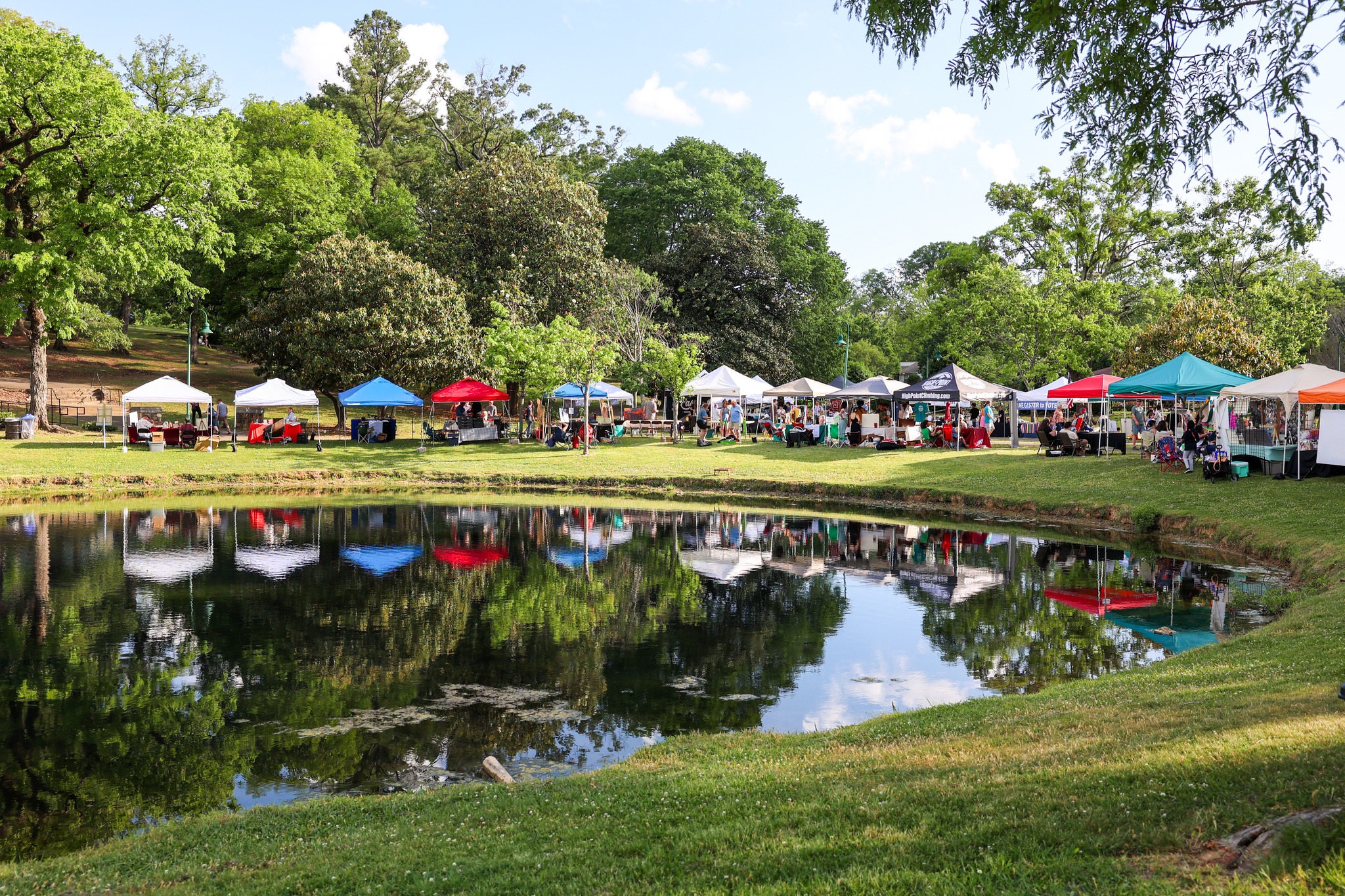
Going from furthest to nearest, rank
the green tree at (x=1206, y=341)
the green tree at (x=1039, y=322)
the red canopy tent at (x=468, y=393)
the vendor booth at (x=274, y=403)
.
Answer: the green tree at (x=1039, y=322) < the red canopy tent at (x=468, y=393) < the green tree at (x=1206, y=341) < the vendor booth at (x=274, y=403)

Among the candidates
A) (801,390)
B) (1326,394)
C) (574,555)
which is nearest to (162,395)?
(574,555)

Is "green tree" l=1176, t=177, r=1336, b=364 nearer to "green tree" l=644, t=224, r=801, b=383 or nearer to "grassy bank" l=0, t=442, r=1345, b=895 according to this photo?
"green tree" l=644, t=224, r=801, b=383

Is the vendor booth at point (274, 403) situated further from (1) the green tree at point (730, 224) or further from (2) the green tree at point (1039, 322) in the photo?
(2) the green tree at point (1039, 322)

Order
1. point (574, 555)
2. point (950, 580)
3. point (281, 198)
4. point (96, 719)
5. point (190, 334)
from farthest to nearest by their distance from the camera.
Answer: point (281, 198) → point (190, 334) → point (574, 555) → point (950, 580) → point (96, 719)

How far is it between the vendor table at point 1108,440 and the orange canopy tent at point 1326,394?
8.87 meters

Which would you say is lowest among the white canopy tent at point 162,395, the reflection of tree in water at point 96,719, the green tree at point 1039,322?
→ the reflection of tree in water at point 96,719

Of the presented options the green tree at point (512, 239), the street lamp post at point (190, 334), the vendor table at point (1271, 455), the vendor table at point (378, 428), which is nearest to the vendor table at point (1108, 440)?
the vendor table at point (1271, 455)

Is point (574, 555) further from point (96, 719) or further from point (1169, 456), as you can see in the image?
point (1169, 456)

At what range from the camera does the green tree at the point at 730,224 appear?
60594mm

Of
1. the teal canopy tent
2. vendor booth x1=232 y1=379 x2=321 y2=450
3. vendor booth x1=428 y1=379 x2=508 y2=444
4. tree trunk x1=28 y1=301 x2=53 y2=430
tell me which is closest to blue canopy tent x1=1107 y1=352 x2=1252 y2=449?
the teal canopy tent

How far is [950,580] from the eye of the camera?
59.9 ft

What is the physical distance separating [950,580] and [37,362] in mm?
35124

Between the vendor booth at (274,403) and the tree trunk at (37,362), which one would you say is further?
the tree trunk at (37,362)

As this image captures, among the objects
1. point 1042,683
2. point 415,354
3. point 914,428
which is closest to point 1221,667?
point 1042,683
